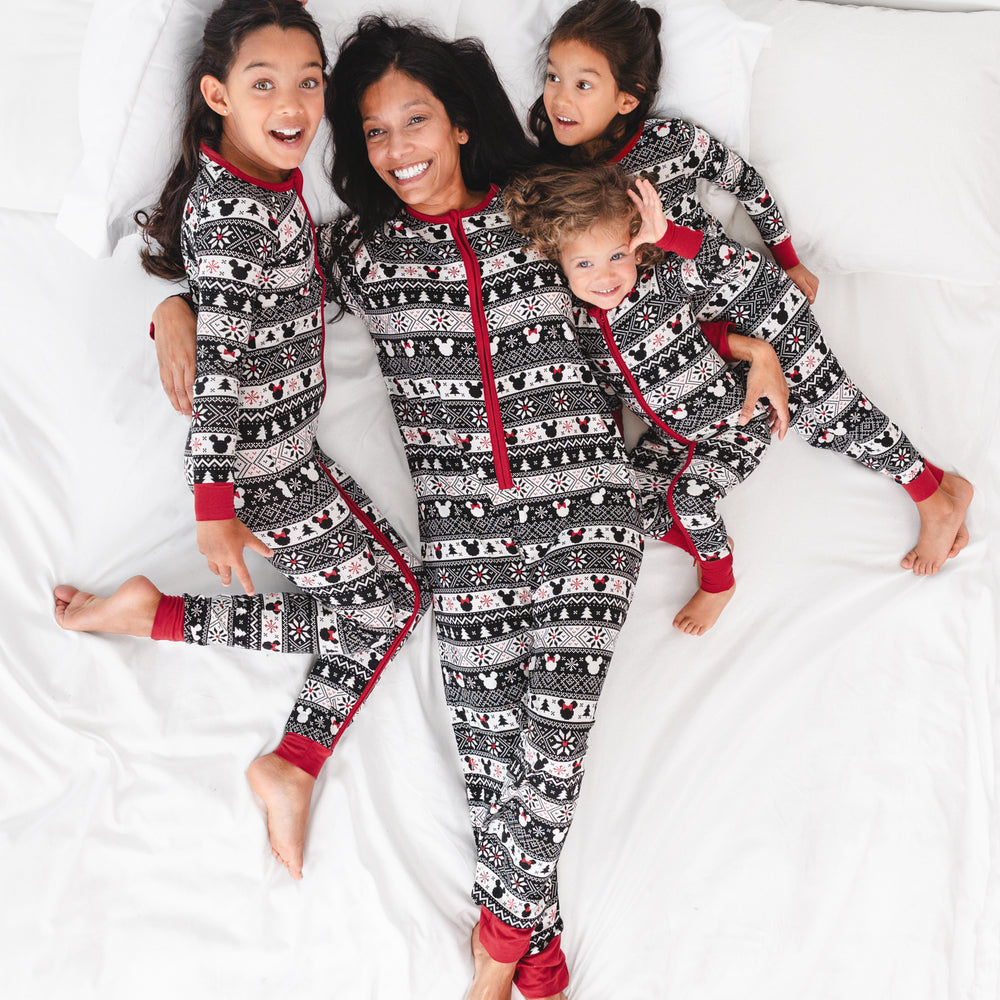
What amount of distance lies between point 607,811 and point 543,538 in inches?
20.5

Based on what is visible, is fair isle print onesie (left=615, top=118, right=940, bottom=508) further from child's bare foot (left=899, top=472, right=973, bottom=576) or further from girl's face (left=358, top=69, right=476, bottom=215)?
girl's face (left=358, top=69, right=476, bottom=215)

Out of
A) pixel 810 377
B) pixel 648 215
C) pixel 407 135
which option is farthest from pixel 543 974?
pixel 407 135

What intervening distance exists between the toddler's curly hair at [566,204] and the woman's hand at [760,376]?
25cm

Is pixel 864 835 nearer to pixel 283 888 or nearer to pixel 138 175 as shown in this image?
pixel 283 888

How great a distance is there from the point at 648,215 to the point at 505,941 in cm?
123

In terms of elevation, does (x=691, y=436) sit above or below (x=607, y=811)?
above

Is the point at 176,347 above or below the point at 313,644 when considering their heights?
above

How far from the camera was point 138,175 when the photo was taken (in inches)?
53.1

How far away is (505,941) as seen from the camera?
4.66ft

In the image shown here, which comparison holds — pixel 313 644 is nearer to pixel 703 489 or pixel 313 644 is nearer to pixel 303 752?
pixel 303 752

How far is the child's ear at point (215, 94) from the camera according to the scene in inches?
48.9

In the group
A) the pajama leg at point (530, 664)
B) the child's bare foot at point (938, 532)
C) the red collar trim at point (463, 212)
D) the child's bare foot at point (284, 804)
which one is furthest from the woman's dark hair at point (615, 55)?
the child's bare foot at point (284, 804)

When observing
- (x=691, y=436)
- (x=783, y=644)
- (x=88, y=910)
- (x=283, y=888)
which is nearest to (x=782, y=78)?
(x=691, y=436)

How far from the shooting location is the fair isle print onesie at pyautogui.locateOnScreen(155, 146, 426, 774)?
4.15 ft
